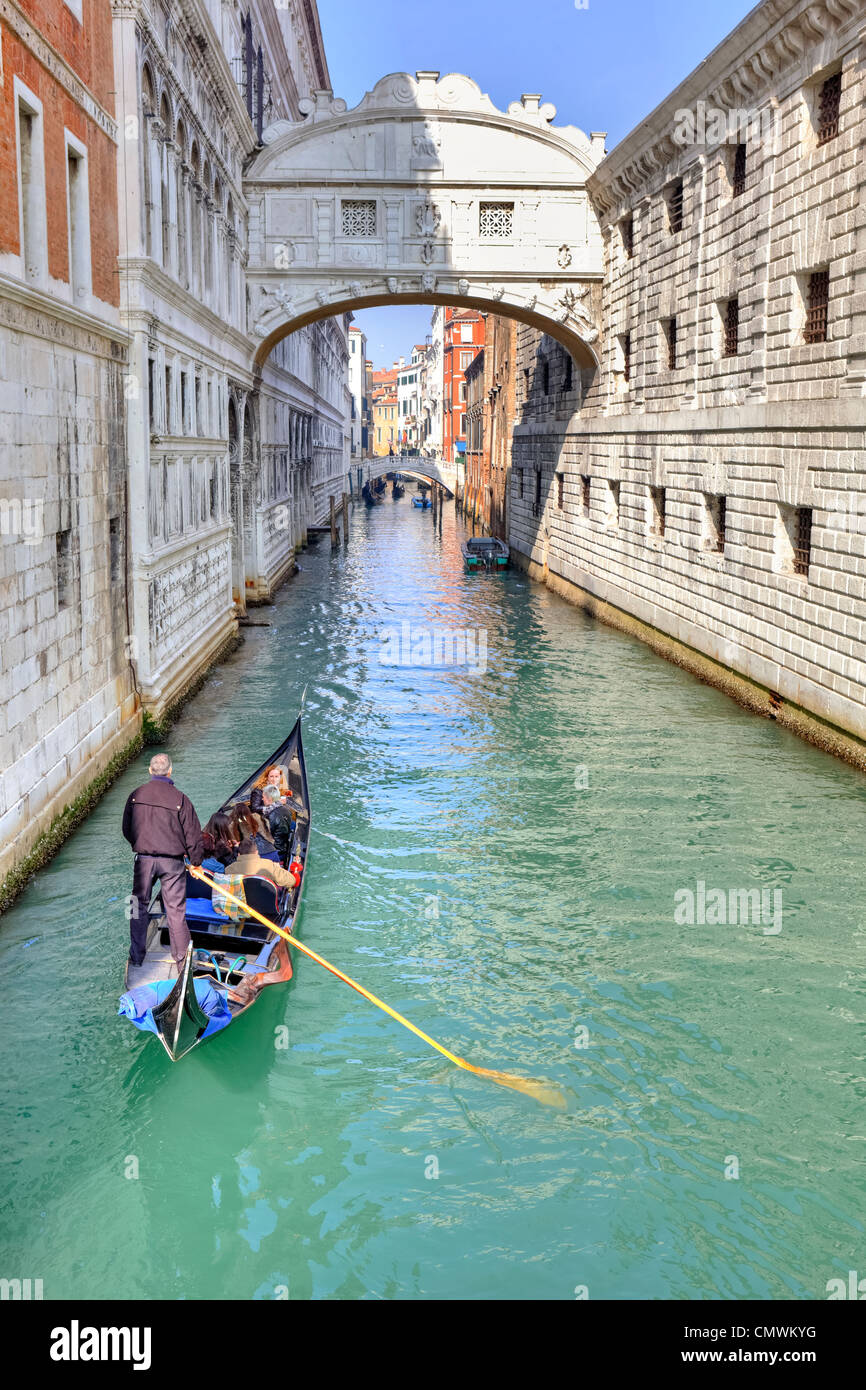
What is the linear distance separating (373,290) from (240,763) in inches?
515

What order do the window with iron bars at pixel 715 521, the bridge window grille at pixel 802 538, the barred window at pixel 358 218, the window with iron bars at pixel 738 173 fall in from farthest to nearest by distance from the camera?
1. the barred window at pixel 358 218
2. the window with iron bars at pixel 715 521
3. the window with iron bars at pixel 738 173
4. the bridge window grille at pixel 802 538

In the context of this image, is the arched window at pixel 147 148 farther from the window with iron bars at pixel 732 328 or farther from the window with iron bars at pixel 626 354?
the window with iron bars at pixel 626 354

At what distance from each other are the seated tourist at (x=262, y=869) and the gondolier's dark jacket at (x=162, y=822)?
1042mm

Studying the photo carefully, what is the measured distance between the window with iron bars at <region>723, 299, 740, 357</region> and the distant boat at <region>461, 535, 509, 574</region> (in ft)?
54.9

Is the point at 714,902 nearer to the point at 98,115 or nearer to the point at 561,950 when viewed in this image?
the point at 561,950

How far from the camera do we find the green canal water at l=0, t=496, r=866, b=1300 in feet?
17.5

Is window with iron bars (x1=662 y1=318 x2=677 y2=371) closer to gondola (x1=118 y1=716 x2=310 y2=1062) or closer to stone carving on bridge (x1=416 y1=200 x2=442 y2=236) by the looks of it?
stone carving on bridge (x1=416 y1=200 x2=442 y2=236)

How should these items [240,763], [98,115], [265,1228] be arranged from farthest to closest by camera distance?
[240,763] → [98,115] → [265,1228]

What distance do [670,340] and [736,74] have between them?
483 centimetres

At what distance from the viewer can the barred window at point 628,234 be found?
71.3 feet

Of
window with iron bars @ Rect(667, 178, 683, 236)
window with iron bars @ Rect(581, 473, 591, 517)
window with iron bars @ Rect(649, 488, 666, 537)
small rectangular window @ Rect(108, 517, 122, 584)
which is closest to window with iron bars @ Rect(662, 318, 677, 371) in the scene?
window with iron bars @ Rect(667, 178, 683, 236)

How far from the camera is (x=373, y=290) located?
22.8m

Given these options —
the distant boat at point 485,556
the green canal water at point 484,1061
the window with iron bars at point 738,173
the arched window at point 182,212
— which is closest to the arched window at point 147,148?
the arched window at point 182,212

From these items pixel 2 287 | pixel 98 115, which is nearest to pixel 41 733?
pixel 2 287
